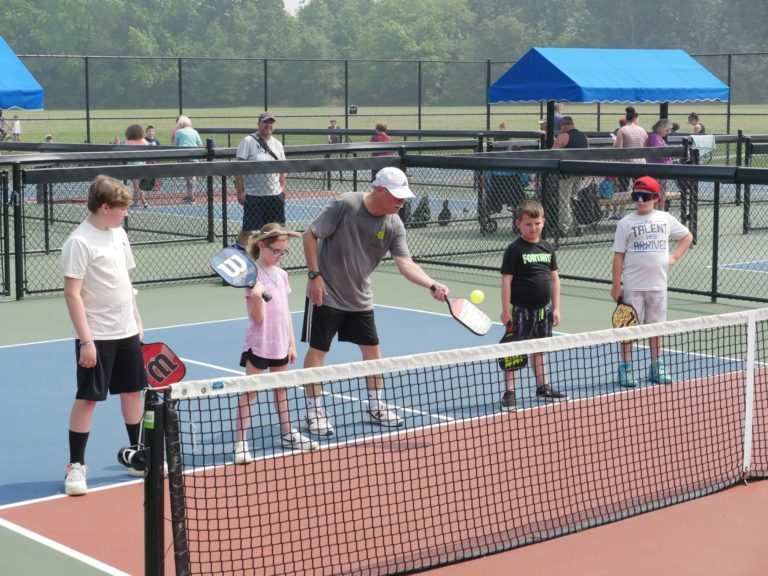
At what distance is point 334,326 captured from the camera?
816 centimetres

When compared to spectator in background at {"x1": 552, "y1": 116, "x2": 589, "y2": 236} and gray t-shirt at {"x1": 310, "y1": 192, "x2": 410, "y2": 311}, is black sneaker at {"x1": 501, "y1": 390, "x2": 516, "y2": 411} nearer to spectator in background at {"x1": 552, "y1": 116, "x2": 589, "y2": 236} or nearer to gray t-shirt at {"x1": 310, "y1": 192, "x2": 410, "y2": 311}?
gray t-shirt at {"x1": 310, "y1": 192, "x2": 410, "y2": 311}

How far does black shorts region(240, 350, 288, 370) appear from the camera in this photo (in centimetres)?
770

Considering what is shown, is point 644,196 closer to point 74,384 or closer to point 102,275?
point 102,275

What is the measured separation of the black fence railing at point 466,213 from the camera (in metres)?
13.5

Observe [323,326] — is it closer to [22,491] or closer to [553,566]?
[22,491]

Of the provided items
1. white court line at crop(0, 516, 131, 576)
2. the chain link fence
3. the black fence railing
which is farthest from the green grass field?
white court line at crop(0, 516, 131, 576)

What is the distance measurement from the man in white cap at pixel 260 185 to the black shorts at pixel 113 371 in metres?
7.92

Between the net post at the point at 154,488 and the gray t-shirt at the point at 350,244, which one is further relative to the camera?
the gray t-shirt at the point at 350,244

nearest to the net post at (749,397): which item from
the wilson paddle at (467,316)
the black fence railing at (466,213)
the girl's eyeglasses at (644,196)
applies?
the wilson paddle at (467,316)

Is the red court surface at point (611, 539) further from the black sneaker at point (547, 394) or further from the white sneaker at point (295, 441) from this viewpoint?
the black sneaker at point (547, 394)

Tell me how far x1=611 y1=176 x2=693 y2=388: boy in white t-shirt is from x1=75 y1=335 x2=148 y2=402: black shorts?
377 cm

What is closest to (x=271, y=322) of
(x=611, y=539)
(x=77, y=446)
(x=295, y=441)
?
(x=295, y=441)

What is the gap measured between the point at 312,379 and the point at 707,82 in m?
18.6

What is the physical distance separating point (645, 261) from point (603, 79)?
40.2 ft
